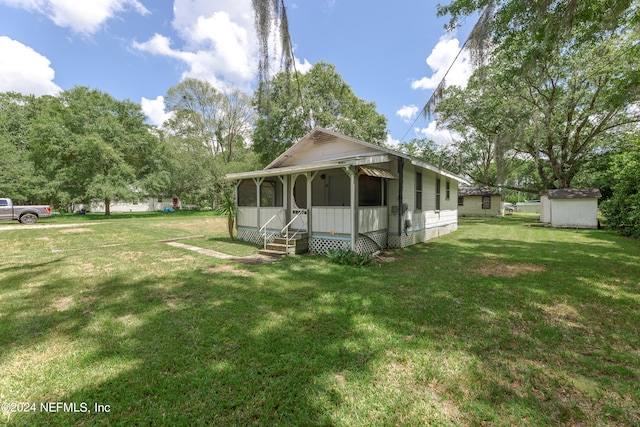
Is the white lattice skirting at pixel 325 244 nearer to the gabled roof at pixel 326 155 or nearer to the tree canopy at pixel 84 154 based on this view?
the gabled roof at pixel 326 155

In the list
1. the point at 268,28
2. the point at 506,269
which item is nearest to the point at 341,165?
the point at 268,28

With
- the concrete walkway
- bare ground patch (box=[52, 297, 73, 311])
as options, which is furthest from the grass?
the concrete walkway

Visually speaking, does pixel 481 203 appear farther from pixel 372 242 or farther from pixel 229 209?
pixel 229 209

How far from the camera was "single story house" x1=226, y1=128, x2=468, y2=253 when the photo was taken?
788cm

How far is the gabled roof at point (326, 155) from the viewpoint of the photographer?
784cm

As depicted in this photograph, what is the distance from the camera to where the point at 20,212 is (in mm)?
16359

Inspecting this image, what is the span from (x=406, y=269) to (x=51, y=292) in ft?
24.8

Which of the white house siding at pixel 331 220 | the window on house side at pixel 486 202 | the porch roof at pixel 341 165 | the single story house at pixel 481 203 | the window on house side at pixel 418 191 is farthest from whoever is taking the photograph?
the window on house side at pixel 486 202

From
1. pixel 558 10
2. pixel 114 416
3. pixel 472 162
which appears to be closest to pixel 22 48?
pixel 114 416

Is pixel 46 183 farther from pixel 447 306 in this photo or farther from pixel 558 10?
pixel 558 10

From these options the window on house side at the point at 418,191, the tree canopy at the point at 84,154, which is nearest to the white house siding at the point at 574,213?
the window on house side at the point at 418,191

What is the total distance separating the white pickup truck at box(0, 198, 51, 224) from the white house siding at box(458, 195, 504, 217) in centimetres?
3728

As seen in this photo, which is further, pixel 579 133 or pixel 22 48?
pixel 579 133

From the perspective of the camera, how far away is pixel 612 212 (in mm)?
13125
